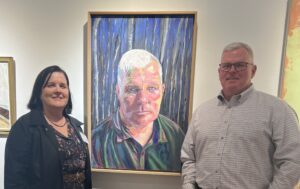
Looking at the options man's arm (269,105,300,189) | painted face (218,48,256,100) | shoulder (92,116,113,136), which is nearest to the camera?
man's arm (269,105,300,189)

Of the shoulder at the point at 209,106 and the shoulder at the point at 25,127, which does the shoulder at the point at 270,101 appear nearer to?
the shoulder at the point at 209,106

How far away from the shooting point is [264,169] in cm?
119

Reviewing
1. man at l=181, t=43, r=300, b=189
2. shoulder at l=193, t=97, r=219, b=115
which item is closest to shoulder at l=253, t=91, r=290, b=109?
man at l=181, t=43, r=300, b=189

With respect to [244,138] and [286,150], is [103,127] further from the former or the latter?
[286,150]

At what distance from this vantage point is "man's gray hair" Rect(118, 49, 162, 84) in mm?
1554

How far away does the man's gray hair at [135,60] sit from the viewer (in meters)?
1.55

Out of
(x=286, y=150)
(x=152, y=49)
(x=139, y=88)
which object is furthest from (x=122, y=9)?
(x=286, y=150)

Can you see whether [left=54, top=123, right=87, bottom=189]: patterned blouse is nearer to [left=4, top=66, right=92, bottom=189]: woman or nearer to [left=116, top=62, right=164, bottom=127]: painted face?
[left=4, top=66, right=92, bottom=189]: woman

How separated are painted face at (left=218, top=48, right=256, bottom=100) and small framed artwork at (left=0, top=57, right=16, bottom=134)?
1.48m

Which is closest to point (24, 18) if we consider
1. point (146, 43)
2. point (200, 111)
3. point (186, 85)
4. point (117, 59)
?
point (117, 59)

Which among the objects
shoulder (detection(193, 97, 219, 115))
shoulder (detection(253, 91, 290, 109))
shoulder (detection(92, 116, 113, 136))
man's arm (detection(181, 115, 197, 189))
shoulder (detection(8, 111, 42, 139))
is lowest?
man's arm (detection(181, 115, 197, 189))

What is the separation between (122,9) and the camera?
1.57 m

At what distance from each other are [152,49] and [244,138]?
2.65ft

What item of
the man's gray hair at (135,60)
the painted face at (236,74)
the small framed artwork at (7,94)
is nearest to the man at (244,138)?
the painted face at (236,74)
